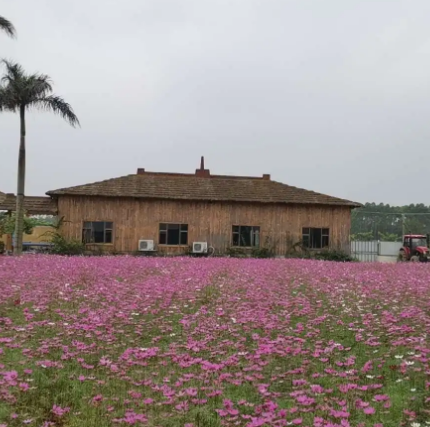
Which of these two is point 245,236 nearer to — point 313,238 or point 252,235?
point 252,235

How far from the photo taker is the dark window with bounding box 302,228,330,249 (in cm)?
3425

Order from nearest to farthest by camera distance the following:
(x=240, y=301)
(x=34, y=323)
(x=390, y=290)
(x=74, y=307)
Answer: (x=34, y=323) → (x=74, y=307) → (x=240, y=301) → (x=390, y=290)

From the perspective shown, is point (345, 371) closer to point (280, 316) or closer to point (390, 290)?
point (280, 316)

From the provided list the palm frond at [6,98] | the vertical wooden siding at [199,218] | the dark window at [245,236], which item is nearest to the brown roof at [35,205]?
the vertical wooden siding at [199,218]

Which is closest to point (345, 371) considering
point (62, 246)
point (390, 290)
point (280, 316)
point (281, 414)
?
point (281, 414)

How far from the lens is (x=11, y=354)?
7074mm

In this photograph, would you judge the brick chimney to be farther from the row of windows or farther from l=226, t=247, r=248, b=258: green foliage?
l=226, t=247, r=248, b=258: green foliage

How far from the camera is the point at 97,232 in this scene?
32.8 m

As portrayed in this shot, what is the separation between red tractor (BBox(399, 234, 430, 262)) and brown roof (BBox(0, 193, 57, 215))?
24693 mm

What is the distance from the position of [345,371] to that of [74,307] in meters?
5.78

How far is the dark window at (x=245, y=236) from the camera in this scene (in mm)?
33688

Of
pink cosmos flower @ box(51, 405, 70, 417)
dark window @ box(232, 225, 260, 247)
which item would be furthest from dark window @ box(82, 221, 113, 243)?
pink cosmos flower @ box(51, 405, 70, 417)

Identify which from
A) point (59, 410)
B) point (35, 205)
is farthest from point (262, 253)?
point (59, 410)

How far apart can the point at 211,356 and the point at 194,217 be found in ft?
86.6
